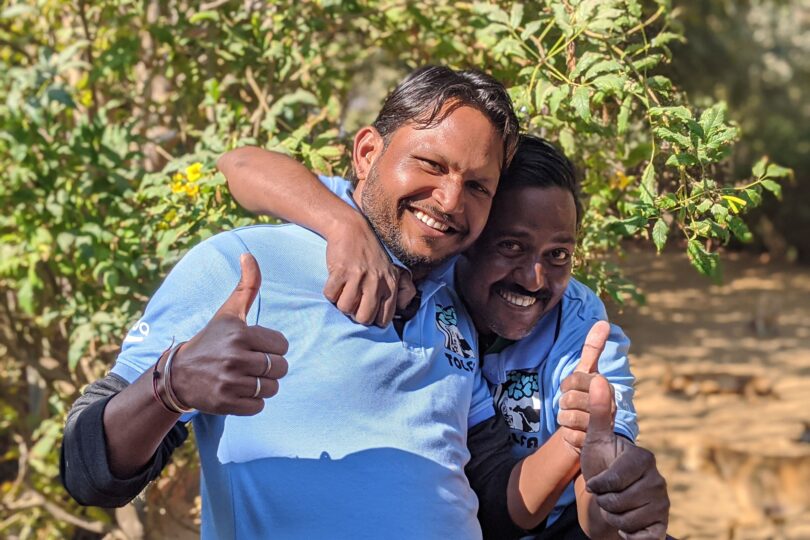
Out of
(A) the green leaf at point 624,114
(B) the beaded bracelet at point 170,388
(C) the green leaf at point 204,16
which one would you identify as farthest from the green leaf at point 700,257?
(C) the green leaf at point 204,16

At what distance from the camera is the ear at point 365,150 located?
2404 millimetres

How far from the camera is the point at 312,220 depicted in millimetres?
2238

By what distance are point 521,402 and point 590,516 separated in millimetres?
348

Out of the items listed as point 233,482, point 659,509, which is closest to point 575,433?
point 659,509

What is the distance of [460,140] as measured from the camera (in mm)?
2252

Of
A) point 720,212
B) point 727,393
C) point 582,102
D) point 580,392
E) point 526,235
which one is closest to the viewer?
point 580,392

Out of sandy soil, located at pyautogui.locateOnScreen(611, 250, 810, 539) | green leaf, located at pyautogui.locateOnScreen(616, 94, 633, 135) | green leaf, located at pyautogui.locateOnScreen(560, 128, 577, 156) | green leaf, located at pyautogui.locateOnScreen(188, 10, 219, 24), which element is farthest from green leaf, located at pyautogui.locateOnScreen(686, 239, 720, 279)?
green leaf, located at pyautogui.locateOnScreen(188, 10, 219, 24)

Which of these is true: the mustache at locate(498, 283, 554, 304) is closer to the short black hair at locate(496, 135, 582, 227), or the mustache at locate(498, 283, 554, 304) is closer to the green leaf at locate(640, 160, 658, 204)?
the short black hair at locate(496, 135, 582, 227)

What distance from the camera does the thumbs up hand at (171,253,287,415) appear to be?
5.50 feet

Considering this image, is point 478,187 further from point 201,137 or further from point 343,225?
point 201,137

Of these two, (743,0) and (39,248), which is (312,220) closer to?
(39,248)

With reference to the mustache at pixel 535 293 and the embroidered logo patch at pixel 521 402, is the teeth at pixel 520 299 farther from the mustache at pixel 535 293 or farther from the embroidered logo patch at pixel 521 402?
the embroidered logo patch at pixel 521 402

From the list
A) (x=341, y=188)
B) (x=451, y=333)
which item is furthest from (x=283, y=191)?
(x=451, y=333)

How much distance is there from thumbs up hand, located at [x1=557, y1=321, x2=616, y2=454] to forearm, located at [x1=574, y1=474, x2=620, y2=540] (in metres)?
0.12
